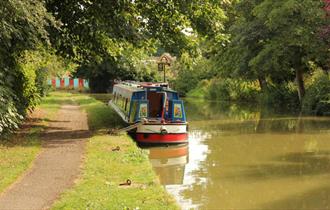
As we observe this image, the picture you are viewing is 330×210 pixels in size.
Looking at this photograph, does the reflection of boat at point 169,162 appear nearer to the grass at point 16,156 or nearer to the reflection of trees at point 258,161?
the reflection of trees at point 258,161

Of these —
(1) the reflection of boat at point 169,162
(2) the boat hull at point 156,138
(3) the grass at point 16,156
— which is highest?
(3) the grass at point 16,156

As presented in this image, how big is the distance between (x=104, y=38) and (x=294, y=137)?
8.31m

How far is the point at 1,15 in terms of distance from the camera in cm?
985

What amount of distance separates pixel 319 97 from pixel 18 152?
21014 millimetres

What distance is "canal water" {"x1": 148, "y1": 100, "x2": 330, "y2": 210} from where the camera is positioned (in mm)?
9953

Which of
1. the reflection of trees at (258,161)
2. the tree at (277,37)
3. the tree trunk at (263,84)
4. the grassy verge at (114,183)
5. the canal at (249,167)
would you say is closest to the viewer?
the grassy verge at (114,183)

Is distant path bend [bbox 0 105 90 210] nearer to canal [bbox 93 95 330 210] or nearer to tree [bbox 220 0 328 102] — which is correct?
canal [bbox 93 95 330 210]

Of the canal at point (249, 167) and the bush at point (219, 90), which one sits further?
the bush at point (219, 90)

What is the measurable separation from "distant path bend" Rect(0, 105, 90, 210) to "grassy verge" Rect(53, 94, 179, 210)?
241mm

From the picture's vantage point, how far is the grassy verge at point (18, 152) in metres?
9.49

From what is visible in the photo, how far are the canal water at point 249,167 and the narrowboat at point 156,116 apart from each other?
1.44ft

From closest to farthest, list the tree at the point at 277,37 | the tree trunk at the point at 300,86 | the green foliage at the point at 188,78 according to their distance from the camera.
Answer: the tree at the point at 277,37 < the tree trunk at the point at 300,86 < the green foliage at the point at 188,78

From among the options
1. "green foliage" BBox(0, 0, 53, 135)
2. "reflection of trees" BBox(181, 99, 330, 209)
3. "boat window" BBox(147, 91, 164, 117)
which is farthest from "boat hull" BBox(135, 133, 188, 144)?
"green foliage" BBox(0, 0, 53, 135)

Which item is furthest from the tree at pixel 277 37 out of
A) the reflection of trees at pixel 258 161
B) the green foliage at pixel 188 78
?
the green foliage at pixel 188 78
